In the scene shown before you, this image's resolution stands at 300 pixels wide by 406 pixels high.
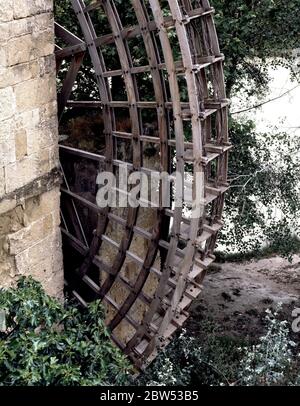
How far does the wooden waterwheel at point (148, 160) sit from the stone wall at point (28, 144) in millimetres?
591

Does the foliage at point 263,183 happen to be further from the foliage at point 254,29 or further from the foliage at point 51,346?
the foliage at point 51,346

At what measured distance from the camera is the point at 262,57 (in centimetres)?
980

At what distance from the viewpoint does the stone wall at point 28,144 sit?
6.14m

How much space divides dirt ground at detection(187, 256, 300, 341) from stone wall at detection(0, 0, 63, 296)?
414 cm

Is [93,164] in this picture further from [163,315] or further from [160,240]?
[163,315]

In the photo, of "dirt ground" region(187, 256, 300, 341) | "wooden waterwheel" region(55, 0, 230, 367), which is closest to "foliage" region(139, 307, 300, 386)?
"wooden waterwheel" region(55, 0, 230, 367)

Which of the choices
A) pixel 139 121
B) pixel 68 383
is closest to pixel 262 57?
pixel 139 121

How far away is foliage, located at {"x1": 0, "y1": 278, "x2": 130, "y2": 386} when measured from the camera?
494cm

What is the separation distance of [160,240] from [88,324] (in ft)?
5.41

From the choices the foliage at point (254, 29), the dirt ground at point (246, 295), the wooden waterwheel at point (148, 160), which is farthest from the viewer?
the dirt ground at point (246, 295)

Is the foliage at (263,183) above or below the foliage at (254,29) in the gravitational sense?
below

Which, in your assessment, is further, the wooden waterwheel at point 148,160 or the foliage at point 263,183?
the foliage at point 263,183

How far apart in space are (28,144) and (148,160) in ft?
7.35
